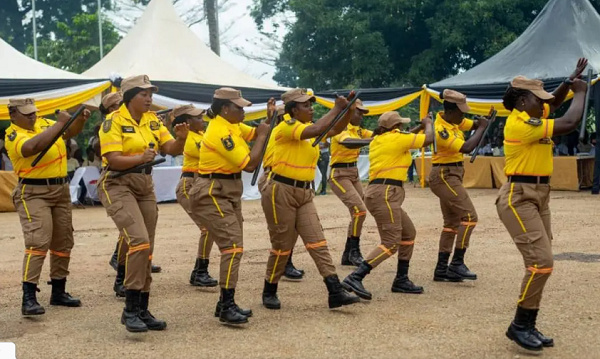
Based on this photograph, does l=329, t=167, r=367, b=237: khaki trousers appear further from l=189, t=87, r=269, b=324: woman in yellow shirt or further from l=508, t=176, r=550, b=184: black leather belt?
l=508, t=176, r=550, b=184: black leather belt

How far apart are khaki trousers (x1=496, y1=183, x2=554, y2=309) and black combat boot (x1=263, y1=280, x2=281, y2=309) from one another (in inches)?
86.7

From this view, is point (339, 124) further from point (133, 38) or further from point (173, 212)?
point (133, 38)

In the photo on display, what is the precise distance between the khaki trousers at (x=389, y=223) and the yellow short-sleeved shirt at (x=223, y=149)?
1587 millimetres

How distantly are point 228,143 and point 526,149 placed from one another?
90.6 inches

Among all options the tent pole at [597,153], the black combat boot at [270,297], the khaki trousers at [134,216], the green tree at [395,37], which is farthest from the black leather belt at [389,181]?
the green tree at [395,37]

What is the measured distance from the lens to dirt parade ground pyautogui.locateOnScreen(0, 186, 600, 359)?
5.87 m

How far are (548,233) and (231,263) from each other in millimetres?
2441

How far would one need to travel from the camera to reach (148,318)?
656 centimetres

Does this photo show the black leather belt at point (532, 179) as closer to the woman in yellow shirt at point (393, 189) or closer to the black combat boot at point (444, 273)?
the woman in yellow shirt at point (393, 189)

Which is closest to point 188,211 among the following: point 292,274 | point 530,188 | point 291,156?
point 292,274

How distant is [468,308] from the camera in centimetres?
712

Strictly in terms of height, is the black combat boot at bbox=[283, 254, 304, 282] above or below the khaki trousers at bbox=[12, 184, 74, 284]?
below

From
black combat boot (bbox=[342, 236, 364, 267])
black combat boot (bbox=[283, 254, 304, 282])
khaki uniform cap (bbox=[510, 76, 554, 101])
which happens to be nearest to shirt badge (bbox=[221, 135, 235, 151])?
khaki uniform cap (bbox=[510, 76, 554, 101])

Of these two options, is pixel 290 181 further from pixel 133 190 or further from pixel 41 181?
pixel 41 181
